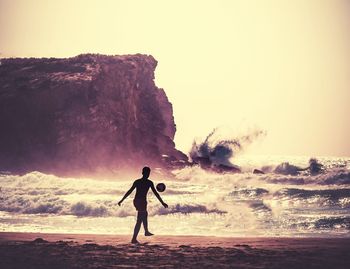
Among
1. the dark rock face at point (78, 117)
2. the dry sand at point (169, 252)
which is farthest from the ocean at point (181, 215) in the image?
the dark rock face at point (78, 117)

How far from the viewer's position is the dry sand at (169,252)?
34.2 feet

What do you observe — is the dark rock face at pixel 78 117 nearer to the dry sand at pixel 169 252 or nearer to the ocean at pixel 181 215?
the ocean at pixel 181 215

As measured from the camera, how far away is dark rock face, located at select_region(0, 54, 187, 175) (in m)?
67.0

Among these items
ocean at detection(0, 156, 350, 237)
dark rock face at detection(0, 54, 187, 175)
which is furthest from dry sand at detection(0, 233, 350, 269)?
dark rock face at detection(0, 54, 187, 175)

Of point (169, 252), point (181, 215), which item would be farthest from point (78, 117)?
point (169, 252)

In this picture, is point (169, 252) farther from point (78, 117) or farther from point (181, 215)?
point (78, 117)

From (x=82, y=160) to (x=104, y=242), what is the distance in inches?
2075

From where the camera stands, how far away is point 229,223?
1986cm

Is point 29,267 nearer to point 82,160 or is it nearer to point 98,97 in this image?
point 82,160

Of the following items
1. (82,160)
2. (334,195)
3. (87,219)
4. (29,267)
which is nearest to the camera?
(29,267)

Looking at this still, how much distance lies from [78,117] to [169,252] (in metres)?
57.1

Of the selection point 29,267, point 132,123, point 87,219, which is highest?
point 132,123

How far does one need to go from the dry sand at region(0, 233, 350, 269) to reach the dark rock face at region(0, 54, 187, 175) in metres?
52.0

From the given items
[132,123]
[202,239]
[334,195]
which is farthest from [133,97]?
[202,239]
